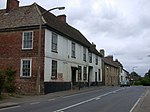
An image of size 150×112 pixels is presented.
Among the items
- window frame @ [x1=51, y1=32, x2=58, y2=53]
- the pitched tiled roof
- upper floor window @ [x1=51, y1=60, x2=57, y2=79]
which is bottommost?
upper floor window @ [x1=51, y1=60, x2=57, y2=79]

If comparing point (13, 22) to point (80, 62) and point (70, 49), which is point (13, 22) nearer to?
point (70, 49)

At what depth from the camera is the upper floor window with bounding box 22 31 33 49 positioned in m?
28.9

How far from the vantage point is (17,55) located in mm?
29469

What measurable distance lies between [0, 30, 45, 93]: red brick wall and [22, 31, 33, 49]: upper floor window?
38 cm

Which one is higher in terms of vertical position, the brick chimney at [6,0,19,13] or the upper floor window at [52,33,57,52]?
the brick chimney at [6,0,19,13]

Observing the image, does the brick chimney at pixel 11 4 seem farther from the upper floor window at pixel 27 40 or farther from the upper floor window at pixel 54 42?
the upper floor window at pixel 54 42

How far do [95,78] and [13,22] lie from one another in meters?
23.9

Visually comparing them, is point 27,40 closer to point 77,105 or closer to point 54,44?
point 54,44

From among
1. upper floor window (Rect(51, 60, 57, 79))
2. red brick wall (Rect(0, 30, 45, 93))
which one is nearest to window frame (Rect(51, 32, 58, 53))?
upper floor window (Rect(51, 60, 57, 79))

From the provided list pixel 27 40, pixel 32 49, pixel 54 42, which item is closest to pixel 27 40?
pixel 27 40

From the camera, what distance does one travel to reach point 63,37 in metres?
33.3

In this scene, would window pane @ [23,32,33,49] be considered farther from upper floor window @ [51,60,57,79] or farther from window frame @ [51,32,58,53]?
upper floor window @ [51,60,57,79]

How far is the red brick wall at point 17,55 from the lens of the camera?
2797 centimetres

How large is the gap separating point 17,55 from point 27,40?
6.33ft
